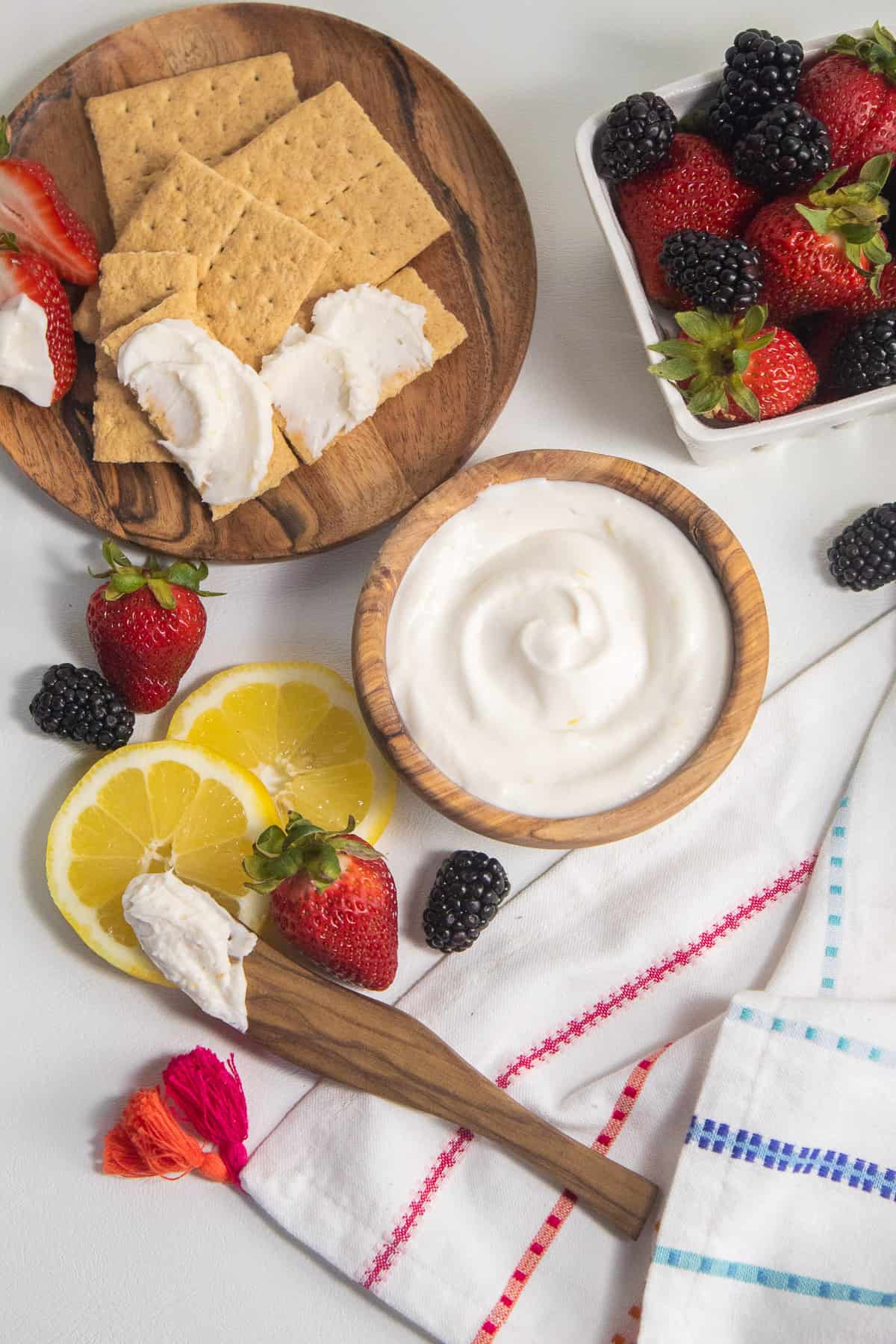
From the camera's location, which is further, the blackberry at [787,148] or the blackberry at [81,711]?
the blackberry at [81,711]

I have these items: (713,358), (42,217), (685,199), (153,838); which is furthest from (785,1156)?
(42,217)

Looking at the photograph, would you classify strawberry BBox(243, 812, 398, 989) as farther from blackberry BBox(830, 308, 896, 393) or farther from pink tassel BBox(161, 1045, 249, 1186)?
blackberry BBox(830, 308, 896, 393)

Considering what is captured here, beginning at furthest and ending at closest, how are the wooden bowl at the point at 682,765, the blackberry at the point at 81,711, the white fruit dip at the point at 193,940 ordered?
the blackberry at the point at 81,711
the white fruit dip at the point at 193,940
the wooden bowl at the point at 682,765

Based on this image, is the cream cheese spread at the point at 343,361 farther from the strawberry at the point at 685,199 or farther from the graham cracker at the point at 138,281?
the strawberry at the point at 685,199

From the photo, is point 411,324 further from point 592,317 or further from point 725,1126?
point 725,1126

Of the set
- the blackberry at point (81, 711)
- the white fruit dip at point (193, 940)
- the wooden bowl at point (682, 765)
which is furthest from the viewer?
the blackberry at point (81, 711)

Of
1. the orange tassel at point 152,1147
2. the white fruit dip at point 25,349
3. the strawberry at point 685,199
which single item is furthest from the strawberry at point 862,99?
the orange tassel at point 152,1147

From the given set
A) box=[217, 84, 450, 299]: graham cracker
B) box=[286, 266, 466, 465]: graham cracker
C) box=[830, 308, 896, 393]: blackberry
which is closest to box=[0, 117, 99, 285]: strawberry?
box=[217, 84, 450, 299]: graham cracker
